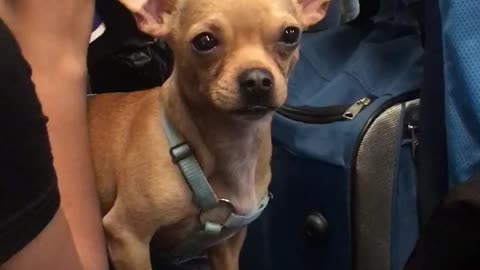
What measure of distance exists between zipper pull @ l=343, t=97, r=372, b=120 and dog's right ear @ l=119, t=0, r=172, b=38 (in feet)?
1.10

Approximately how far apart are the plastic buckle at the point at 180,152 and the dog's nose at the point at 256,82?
14cm

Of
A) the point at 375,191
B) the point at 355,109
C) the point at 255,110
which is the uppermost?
the point at 255,110

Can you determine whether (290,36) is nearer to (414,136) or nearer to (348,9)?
(414,136)

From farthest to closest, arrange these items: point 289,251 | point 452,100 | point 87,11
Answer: point 289,251 → point 87,11 → point 452,100

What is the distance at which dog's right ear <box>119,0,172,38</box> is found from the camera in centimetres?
101

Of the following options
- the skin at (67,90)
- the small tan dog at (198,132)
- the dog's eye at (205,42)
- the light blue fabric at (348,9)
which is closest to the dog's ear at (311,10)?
the small tan dog at (198,132)

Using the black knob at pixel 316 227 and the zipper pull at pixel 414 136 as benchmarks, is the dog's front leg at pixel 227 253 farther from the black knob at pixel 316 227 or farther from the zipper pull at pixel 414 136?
the zipper pull at pixel 414 136

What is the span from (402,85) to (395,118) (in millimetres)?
69

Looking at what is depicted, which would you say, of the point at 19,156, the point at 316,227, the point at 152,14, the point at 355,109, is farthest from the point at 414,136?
the point at 19,156

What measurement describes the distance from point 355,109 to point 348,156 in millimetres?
75

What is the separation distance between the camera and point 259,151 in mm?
1102

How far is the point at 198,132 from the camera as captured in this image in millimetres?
1031

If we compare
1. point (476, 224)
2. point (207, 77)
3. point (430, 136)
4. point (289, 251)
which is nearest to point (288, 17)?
point (207, 77)

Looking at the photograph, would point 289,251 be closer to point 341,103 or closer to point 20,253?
point 341,103
